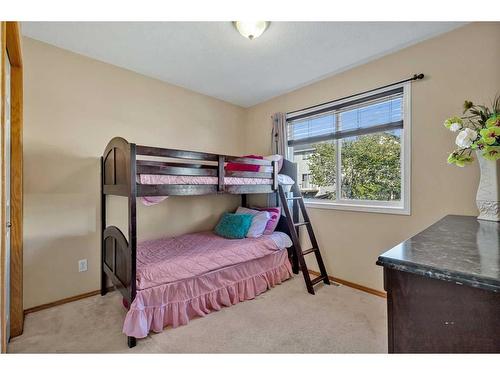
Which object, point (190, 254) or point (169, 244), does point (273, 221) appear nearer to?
point (190, 254)

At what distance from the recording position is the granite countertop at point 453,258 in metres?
0.63

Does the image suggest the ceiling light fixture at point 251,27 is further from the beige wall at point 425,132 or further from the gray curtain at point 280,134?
the gray curtain at point 280,134

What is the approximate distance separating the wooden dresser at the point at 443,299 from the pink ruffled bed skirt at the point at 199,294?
162cm

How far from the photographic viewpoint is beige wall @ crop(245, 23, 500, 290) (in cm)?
187

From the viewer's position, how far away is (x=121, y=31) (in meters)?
1.97

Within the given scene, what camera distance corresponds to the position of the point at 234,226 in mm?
2867

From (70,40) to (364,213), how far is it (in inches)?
132

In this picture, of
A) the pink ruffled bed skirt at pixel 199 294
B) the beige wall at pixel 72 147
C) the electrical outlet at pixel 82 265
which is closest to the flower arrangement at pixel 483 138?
the pink ruffled bed skirt at pixel 199 294

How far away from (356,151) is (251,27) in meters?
1.72

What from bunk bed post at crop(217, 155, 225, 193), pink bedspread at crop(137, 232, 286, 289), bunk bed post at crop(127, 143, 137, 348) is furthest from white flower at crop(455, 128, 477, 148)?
bunk bed post at crop(127, 143, 137, 348)

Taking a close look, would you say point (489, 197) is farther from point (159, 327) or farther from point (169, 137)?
point (169, 137)

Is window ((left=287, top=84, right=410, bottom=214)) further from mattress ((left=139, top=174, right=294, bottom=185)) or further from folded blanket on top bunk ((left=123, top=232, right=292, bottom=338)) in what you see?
folded blanket on top bunk ((left=123, top=232, right=292, bottom=338))

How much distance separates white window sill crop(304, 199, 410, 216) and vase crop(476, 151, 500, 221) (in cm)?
68

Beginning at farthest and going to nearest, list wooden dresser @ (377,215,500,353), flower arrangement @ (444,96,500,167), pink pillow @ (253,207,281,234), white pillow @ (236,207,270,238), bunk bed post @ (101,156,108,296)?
pink pillow @ (253,207,281,234), white pillow @ (236,207,270,238), bunk bed post @ (101,156,108,296), flower arrangement @ (444,96,500,167), wooden dresser @ (377,215,500,353)
